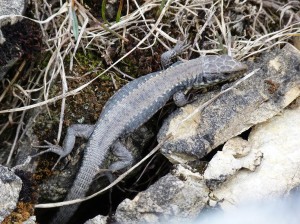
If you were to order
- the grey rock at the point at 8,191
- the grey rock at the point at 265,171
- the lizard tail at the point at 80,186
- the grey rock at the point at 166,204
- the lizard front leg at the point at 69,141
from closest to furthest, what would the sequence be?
the grey rock at the point at 8,191 < the grey rock at the point at 166,204 < the grey rock at the point at 265,171 < the lizard tail at the point at 80,186 < the lizard front leg at the point at 69,141

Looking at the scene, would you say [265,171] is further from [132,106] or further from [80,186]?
[80,186]

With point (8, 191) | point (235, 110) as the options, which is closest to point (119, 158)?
point (235, 110)

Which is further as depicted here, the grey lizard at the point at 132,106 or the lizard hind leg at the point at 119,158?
the lizard hind leg at the point at 119,158

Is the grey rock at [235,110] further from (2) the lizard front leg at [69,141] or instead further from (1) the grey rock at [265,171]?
(2) the lizard front leg at [69,141]

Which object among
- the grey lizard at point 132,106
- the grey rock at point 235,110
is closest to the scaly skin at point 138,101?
the grey lizard at point 132,106

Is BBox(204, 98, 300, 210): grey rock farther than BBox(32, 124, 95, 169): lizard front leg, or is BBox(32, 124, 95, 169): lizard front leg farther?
BBox(32, 124, 95, 169): lizard front leg

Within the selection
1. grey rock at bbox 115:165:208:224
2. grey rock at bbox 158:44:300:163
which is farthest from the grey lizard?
grey rock at bbox 115:165:208:224

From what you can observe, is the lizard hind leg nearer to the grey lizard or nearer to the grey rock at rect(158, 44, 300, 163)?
the grey lizard
